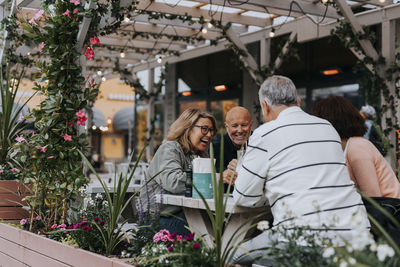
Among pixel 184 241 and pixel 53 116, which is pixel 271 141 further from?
pixel 53 116

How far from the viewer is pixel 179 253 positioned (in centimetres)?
215

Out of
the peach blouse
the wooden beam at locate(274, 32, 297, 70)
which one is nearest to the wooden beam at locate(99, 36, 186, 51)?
the wooden beam at locate(274, 32, 297, 70)

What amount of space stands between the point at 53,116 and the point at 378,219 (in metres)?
2.33

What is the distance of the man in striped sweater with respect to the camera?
2117 mm

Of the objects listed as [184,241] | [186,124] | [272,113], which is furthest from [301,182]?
[186,124]

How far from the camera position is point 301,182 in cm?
214

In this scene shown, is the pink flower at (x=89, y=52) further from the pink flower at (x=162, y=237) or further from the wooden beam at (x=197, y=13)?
the wooden beam at (x=197, y=13)

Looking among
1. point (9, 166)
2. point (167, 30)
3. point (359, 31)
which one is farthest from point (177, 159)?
point (167, 30)

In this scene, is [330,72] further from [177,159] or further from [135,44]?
[177,159]

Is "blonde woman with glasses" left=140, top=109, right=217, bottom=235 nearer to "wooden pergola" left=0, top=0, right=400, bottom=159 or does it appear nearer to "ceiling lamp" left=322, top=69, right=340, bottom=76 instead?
"wooden pergola" left=0, top=0, right=400, bottom=159

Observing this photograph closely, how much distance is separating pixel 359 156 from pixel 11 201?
9.15 ft

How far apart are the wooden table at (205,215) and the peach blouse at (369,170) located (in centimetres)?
55

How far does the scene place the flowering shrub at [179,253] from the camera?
215 centimetres

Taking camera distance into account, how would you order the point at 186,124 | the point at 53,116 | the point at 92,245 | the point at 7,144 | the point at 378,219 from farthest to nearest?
1. the point at 7,144
2. the point at 53,116
3. the point at 186,124
4. the point at 92,245
5. the point at 378,219
